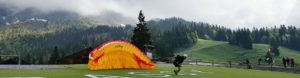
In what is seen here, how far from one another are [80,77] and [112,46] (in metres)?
13.7

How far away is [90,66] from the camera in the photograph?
3847 cm

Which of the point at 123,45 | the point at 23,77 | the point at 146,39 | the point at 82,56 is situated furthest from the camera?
the point at 146,39

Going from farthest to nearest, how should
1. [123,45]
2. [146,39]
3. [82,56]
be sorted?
[146,39] < [82,56] < [123,45]

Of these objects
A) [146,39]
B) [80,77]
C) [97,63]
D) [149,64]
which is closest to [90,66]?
[97,63]

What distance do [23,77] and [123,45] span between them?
1582cm

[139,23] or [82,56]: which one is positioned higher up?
[139,23]

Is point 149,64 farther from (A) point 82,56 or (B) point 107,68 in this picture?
(A) point 82,56

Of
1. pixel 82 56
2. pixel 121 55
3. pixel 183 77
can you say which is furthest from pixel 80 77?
pixel 82 56

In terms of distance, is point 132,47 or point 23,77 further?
point 132,47

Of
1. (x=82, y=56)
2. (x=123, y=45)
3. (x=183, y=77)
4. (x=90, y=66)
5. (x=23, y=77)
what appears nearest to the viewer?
(x=23, y=77)

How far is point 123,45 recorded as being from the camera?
4138cm

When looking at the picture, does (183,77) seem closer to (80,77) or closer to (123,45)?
(80,77)

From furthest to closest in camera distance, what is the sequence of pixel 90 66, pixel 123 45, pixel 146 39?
pixel 146 39 < pixel 123 45 < pixel 90 66

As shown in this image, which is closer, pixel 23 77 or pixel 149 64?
pixel 23 77
